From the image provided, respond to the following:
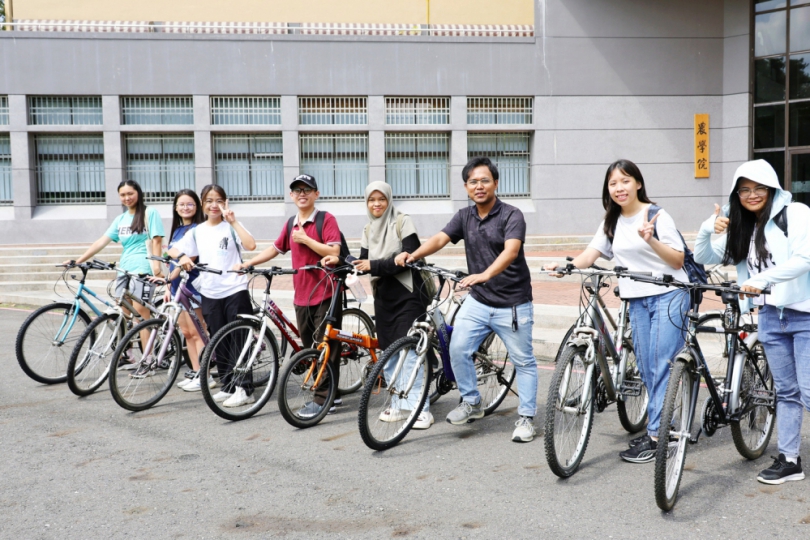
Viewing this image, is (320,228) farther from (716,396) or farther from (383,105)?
(383,105)

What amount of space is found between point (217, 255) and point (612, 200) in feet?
11.2

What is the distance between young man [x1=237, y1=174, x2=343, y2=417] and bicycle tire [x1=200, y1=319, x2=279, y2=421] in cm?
31

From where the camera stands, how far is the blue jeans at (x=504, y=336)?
5.35m

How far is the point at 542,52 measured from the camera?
63.3ft

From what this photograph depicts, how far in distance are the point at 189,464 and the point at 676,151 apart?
17.6m

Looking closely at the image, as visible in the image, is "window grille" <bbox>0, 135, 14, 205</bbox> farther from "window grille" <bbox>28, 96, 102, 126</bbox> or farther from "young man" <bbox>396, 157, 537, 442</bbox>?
"young man" <bbox>396, 157, 537, 442</bbox>

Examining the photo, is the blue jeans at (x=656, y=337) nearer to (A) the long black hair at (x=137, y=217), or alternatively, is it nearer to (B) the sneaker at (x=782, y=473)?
(B) the sneaker at (x=782, y=473)

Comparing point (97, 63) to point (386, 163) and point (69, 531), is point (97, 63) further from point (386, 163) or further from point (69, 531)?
point (69, 531)

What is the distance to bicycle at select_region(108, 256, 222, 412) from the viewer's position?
621 centimetres

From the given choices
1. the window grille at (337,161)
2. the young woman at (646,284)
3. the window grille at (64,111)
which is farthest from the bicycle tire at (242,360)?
the window grille at (64,111)

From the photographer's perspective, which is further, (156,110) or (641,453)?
(156,110)

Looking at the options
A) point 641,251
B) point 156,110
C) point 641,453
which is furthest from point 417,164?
point 641,453

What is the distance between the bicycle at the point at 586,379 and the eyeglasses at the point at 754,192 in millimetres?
832

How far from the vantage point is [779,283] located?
4191 millimetres
